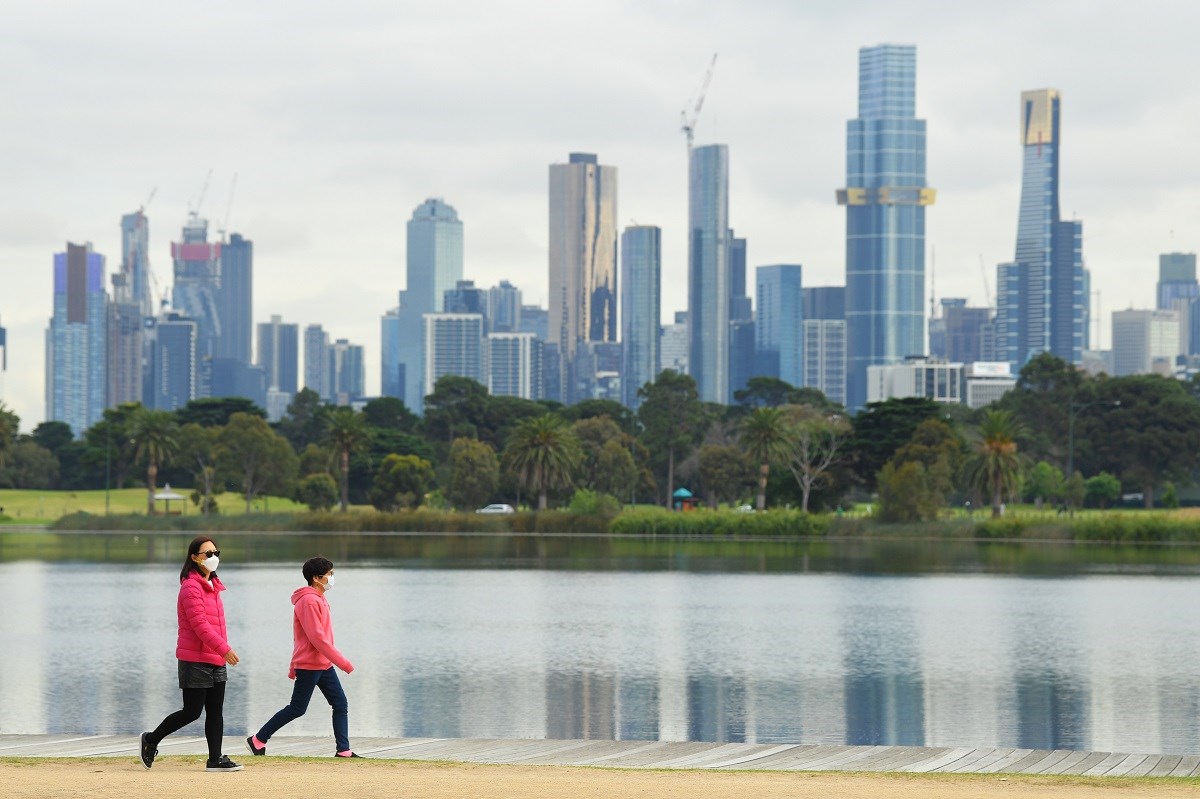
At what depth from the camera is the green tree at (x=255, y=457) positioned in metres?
133

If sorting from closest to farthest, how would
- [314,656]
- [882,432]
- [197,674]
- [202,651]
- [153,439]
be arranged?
1. [202,651]
2. [197,674]
3. [314,656]
4. [882,432]
5. [153,439]

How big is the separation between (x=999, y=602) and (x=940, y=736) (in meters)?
29.8

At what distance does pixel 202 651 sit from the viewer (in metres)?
18.3

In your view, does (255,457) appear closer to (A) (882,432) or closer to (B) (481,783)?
(A) (882,432)

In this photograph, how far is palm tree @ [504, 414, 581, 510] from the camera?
12175 centimetres

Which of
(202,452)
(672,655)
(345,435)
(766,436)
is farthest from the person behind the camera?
(202,452)

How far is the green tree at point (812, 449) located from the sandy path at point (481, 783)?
102 metres

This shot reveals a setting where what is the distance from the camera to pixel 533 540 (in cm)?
11081

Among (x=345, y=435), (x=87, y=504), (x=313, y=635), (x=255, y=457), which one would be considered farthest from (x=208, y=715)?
(x=87, y=504)

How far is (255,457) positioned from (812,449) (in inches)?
1671

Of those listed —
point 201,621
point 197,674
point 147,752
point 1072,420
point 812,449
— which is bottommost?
point 147,752

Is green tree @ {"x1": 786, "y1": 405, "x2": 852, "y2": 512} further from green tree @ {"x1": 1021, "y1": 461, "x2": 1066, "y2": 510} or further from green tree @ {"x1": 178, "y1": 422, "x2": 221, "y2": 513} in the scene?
green tree @ {"x1": 178, "y1": 422, "x2": 221, "y2": 513}

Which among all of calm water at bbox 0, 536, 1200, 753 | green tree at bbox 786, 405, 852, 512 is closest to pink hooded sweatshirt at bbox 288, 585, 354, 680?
calm water at bbox 0, 536, 1200, 753

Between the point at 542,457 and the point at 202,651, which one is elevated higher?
the point at 542,457
